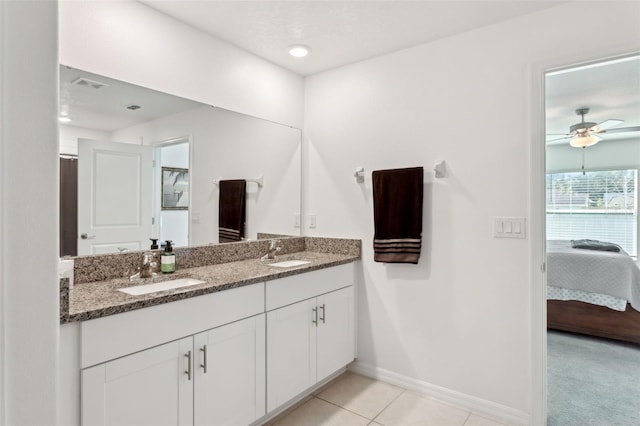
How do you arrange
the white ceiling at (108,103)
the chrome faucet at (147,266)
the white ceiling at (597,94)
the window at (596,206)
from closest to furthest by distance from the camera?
1. the white ceiling at (108,103)
2. the chrome faucet at (147,266)
3. the white ceiling at (597,94)
4. the window at (596,206)

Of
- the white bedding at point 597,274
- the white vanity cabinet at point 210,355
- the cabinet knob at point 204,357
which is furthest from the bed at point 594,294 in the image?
the cabinet knob at point 204,357

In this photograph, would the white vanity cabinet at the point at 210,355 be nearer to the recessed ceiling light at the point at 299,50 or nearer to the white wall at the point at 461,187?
the white wall at the point at 461,187

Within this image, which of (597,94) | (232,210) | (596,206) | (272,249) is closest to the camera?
(232,210)

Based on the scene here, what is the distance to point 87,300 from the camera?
147 cm

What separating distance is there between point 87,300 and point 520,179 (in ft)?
7.37

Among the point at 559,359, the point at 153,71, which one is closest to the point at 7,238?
the point at 153,71

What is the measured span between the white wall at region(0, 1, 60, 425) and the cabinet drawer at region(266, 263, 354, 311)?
1.61 m

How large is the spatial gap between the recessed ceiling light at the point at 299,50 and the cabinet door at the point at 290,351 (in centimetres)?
168

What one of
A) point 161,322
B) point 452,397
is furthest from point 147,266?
point 452,397

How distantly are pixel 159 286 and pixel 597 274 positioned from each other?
12.3 ft

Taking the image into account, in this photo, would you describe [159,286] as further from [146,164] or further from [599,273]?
[599,273]

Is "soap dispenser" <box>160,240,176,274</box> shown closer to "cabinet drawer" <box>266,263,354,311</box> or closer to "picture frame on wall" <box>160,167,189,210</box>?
"picture frame on wall" <box>160,167,189,210</box>

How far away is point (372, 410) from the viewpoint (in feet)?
7.47

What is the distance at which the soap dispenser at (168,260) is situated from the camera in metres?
2.05
